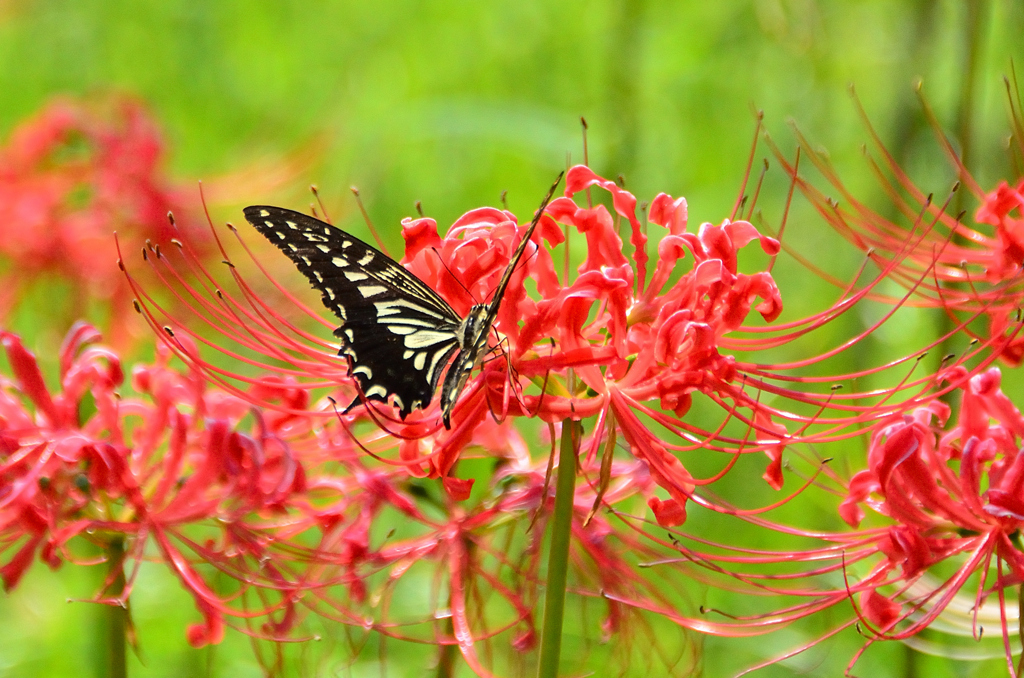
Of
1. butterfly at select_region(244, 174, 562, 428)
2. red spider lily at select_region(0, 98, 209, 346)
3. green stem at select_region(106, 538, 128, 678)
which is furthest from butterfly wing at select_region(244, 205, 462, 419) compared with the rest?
red spider lily at select_region(0, 98, 209, 346)

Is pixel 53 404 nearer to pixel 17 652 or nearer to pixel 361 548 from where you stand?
pixel 361 548

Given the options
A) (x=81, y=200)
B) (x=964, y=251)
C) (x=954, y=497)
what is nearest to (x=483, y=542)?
(x=954, y=497)

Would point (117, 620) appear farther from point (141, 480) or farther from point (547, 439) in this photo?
point (547, 439)

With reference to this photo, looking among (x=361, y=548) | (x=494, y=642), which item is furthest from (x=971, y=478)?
(x=494, y=642)

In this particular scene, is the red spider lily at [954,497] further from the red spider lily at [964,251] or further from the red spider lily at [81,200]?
the red spider lily at [81,200]

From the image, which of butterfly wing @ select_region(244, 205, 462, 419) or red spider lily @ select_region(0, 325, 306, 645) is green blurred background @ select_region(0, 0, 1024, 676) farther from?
butterfly wing @ select_region(244, 205, 462, 419)

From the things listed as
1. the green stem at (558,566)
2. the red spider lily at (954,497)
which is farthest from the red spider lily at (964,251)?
the green stem at (558,566)
